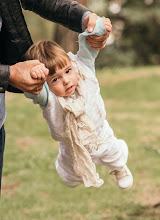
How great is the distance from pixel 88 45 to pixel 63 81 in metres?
0.27

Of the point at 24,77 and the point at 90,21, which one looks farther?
the point at 90,21

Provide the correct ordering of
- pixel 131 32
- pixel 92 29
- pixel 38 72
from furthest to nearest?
pixel 131 32, pixel 92 29, pixel 38 72

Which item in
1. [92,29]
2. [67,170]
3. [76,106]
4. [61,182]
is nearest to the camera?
[92,29]

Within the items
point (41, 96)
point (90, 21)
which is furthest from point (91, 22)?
point (41, 96)

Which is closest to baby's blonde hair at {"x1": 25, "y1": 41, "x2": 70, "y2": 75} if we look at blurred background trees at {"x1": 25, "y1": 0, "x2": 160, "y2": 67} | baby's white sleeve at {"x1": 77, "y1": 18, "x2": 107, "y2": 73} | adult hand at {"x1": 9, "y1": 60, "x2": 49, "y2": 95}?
baby's white sleeve at {"x1": 77, "y1": 18, "x2": 107, "y2": 73}

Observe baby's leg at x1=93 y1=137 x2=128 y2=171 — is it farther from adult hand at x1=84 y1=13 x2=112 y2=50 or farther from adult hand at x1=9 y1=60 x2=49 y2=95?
Answer: adult hand at x1=9 y1=60 x2=49 y2=95

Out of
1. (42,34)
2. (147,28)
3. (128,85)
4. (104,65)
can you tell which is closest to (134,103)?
(128,85)

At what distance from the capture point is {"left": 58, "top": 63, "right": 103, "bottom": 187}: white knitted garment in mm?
2596

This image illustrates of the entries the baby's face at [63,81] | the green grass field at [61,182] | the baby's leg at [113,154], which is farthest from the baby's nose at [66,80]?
the green grass field at [61,182]

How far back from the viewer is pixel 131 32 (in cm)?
1930

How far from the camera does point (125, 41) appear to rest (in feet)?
61.9

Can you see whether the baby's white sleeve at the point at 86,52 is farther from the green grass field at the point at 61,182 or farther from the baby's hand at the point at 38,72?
the green grass field at the point at 61,182

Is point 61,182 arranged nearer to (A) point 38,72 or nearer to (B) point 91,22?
(B) point 91,22

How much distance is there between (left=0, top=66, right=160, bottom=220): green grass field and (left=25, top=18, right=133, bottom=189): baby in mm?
1919
